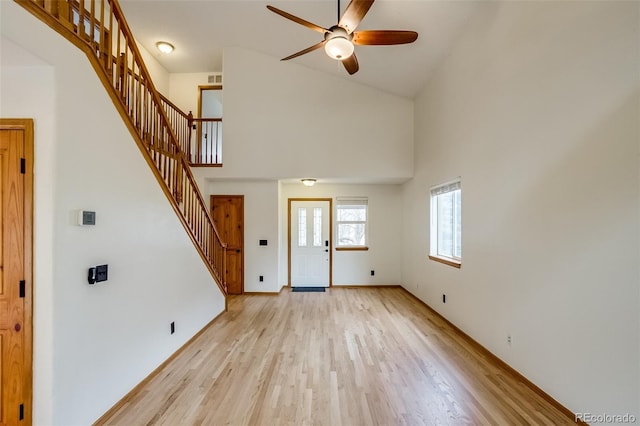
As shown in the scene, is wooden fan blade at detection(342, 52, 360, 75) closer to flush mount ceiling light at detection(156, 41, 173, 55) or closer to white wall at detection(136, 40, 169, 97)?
flush mount ceiling light at detection(156, 41, 173, 55)

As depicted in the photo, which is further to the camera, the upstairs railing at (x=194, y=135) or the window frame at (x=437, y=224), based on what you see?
the upstairs railing at (x=194, y=135)

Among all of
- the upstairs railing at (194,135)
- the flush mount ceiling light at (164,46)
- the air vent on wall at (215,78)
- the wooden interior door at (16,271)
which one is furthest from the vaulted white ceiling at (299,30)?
the wooden interior door at (16,271)

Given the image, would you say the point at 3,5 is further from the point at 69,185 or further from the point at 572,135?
the point at 572,135

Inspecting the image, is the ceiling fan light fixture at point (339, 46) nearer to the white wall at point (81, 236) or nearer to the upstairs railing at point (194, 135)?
the white wall at point (81, 236)

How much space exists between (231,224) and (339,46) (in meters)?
4.23

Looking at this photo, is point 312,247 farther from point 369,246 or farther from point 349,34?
point 349,34

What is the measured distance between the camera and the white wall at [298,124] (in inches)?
213

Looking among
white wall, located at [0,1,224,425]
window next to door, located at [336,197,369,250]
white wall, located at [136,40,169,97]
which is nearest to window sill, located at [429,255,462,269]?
window next to door, located at [336,197,369,250]

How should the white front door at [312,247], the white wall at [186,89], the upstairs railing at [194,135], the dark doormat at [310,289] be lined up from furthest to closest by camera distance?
the white wall at [186,89], the white front door at [312,247], the dark doormat at [310,289], the upstairs railing at [194,135]

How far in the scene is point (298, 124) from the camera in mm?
5410

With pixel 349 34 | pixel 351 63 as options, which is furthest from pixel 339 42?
pixel 351 63

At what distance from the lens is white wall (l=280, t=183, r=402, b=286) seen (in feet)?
20.9

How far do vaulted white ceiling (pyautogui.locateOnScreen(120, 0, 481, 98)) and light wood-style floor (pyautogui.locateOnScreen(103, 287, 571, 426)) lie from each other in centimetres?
390

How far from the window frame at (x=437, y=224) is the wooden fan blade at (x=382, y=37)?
1.89 m
